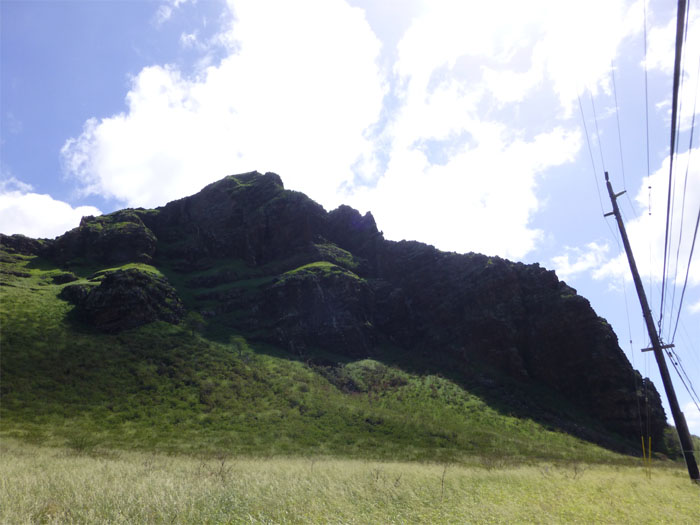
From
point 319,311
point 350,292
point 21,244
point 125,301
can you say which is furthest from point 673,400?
point 21,244

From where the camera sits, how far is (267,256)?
104 meters

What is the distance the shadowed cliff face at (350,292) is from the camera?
68.7 m

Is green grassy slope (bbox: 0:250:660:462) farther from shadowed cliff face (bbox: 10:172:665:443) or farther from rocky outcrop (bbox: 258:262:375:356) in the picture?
shadowed cliff face (bbox: 10:172:665:443)

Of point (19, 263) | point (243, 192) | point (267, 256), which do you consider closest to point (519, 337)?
point (267, 256)

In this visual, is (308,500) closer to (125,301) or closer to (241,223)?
(125,301)

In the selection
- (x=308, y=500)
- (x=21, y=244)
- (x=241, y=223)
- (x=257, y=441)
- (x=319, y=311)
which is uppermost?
(x=241, y=223)

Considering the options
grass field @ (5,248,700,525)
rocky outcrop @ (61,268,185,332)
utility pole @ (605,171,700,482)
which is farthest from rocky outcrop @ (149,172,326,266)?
utility pole @ (605,171,700,482)

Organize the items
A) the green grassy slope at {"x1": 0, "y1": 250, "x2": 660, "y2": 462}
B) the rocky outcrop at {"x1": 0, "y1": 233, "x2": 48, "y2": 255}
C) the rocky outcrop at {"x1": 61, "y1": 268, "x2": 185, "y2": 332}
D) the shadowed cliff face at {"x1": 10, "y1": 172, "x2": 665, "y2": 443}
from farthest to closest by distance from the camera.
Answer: the rocky outcrop at {"x1": 0, "y1": 233, "x2": 48, "y2": 255} < the shadowed cliff face at {"x1": 10, "y1": 172, "x2": 665, "y2": 443} < the rocky outcrop at {"x1": 61, "y1": 268, "x2": 185, "y2": 332} < the green grassy slope at {"x1": 0, "y1": 250, "x2": 660, "y2": 462}

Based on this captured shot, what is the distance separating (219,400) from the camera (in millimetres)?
46219

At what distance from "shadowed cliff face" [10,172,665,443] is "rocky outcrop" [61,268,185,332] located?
1.05ft

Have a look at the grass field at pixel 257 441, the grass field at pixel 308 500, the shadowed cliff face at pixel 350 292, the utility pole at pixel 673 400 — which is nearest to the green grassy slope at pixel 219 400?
the grass field at pixel 257 441

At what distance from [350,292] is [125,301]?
155 feet

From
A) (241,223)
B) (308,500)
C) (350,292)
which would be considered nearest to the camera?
(308,500)

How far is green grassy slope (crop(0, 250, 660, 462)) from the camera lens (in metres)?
34.4
